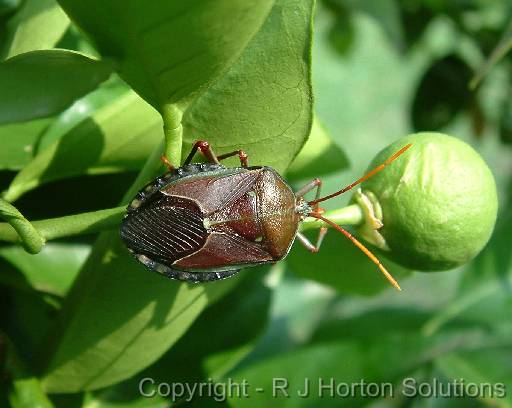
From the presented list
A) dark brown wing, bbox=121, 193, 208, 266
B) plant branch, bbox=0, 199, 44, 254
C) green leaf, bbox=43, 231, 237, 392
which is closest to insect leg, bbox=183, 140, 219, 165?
dark brown wing, bbox=121, 193, 208, 266

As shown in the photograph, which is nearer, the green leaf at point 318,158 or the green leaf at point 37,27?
the green leaf at point 37,27

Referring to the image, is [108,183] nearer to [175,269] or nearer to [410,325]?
[175,269]

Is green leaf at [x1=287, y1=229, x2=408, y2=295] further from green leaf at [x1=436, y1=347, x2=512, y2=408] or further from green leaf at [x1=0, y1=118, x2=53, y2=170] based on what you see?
green leaf at [x1=0, y1=118, x2=53, y2=170]

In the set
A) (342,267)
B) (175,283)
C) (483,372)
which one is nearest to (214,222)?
(175,283)

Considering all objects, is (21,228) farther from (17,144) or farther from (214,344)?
(214,344)

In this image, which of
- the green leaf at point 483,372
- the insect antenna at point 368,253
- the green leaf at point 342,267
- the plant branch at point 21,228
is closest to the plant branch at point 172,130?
the plant branch at point 21,228

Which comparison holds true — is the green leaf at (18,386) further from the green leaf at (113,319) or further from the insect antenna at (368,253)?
the insect antenna at (368,253)
